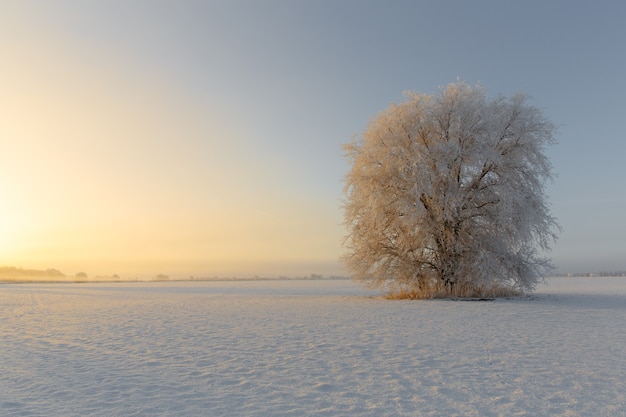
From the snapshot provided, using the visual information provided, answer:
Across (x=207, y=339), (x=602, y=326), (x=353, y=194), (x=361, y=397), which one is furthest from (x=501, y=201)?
(x=361, y=397)

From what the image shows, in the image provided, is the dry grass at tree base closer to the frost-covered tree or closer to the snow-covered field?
the frost-covered tree

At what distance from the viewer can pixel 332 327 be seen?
1184cm

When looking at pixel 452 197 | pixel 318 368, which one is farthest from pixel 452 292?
pixel 318 368

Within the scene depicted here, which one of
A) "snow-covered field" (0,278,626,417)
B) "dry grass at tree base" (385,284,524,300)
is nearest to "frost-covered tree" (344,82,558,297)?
"dry grass at tree base" (385,284,524,300)

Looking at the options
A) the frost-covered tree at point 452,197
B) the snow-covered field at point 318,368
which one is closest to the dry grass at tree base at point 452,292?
the frost-covered tree at point 452,197

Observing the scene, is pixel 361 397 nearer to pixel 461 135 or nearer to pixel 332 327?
pixel 332 327

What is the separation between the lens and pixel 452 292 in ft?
72.0

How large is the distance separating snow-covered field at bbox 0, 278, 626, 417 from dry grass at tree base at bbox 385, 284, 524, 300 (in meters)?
8.70

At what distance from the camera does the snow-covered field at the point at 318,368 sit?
5199 millimetres

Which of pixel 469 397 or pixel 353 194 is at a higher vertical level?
pixel 353 194

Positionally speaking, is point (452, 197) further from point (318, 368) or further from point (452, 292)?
point (318, 368)

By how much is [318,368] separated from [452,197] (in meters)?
15.7

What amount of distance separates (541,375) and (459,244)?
51.2 ft

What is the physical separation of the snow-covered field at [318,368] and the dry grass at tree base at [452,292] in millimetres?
8698
